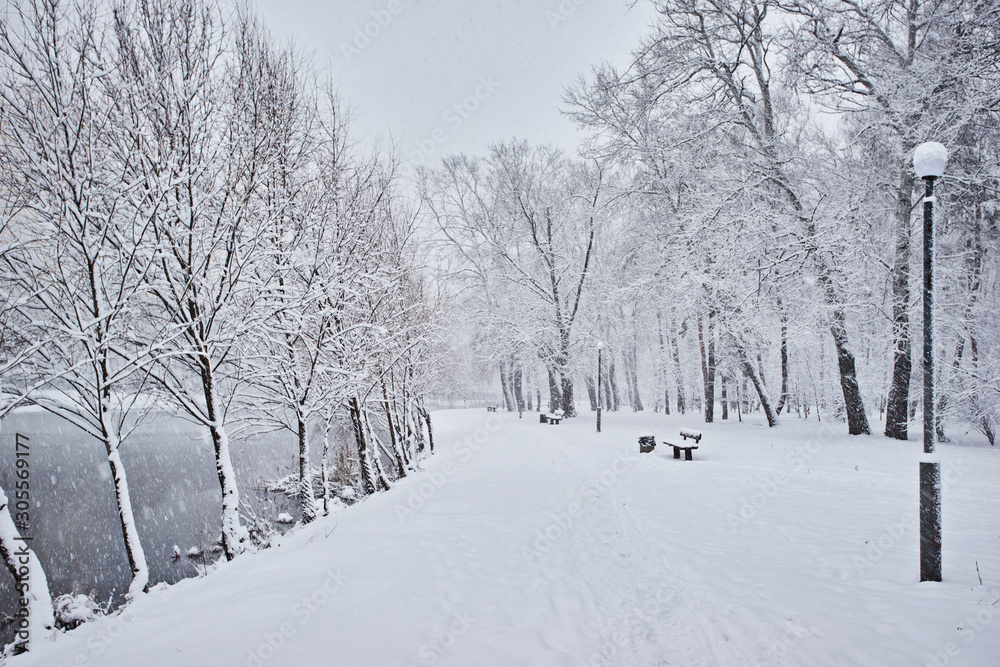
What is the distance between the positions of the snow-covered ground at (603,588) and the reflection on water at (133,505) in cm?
311

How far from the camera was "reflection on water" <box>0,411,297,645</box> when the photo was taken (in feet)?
31.2

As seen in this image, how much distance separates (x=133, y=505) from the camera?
1430cm

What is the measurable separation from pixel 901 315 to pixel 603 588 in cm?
1092

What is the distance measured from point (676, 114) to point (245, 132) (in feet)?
37.1

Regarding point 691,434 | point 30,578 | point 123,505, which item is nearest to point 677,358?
A: point 691,434

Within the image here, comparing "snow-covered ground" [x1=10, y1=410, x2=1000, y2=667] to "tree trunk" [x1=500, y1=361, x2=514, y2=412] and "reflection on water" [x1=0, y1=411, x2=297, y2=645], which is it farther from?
"tree trunk" [x1=500, y1=361, x2=514, y2=412]

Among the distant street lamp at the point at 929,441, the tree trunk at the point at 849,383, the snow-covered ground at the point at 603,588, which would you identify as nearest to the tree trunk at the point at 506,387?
the tree trunk at the point at 849,383

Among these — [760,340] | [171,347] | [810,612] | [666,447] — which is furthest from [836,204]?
[171,347]

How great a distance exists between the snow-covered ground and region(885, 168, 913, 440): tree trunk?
349cm

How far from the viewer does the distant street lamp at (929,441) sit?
3.70m

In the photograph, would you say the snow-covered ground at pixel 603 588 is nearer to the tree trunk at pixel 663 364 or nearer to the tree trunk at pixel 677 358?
the tree trunk at pixel 677 358

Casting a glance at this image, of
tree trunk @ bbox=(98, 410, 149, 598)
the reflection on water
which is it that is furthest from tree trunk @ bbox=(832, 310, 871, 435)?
tree trunk @ bbox=(98, 410, 149, 598)

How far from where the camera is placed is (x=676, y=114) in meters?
12.3

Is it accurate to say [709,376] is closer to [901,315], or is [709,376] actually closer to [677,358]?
[677,358]
